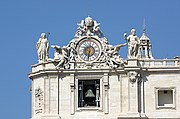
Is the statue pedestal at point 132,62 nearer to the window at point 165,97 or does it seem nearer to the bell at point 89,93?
the window at point 165,97

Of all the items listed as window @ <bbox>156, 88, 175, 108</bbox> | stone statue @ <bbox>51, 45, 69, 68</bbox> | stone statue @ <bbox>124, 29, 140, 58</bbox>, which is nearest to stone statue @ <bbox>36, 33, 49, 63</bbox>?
stone statue @ <bbox>51, 45, 69, 68</bbox>

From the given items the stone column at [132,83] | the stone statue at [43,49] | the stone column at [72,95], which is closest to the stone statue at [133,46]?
the stone column at [132,83]

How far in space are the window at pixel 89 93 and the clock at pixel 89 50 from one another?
1.85m

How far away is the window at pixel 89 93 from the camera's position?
2906 inches

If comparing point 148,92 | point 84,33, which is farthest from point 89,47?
point 148,92

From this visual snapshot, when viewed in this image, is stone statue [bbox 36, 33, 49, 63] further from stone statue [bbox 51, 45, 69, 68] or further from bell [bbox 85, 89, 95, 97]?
bell [bbox 85, 89, 95, 97]

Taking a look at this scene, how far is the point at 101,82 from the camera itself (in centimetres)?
7356

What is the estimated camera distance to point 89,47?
7419 cm

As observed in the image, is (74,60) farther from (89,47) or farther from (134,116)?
(134,116)

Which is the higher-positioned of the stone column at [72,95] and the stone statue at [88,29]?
the stone statue at [88,29]

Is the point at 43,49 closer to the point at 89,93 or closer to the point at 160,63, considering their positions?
the point at 89,93

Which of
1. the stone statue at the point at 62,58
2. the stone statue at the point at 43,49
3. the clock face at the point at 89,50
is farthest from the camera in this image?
the stone statue at the point at 43,49

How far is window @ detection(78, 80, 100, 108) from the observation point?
73.8m

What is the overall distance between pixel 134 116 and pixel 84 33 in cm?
790
